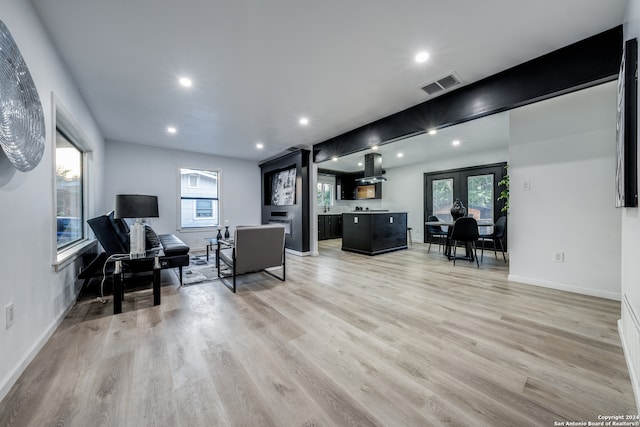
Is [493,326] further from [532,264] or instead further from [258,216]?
[258,216]

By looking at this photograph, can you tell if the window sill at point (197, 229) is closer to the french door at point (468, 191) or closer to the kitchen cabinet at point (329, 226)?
the kitchen cabinet at point (329, 226)

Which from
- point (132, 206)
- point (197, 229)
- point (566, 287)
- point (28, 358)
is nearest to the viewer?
point (28, 358)

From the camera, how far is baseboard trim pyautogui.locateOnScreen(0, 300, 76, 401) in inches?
51.1

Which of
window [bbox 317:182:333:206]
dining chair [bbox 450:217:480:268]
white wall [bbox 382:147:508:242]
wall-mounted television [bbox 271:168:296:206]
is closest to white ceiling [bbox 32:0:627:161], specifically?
dining chair [bbox 450:217:480:268]

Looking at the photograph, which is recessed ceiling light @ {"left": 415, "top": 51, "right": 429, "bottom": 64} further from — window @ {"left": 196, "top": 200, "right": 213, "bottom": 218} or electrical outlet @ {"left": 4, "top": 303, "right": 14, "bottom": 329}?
window @ {"left": 196, "top": 200, "right": 213, "bottom": 218}

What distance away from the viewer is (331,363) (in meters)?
1.57

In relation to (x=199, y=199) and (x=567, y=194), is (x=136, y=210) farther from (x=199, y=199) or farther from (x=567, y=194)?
(x=567, y=194)

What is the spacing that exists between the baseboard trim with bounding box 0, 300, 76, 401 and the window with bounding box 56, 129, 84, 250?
0.89 meters

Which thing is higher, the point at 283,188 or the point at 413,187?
the point at 413,187

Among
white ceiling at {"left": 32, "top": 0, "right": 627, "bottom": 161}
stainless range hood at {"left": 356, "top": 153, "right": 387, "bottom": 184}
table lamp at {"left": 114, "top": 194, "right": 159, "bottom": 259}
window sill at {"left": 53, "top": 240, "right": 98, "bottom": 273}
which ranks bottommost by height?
window sill at {"left": 53, "top": 240, "right": 98, "bottom": 273}

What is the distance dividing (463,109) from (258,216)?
18.9ft

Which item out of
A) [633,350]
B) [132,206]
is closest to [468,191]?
[633,350]

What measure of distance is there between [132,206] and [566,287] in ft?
19.3

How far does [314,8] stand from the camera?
5.58 ft
